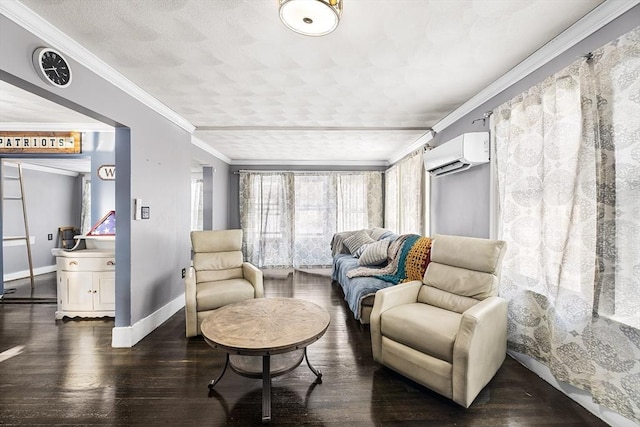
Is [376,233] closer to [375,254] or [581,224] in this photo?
[375,254]

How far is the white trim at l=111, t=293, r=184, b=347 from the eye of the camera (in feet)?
8.38

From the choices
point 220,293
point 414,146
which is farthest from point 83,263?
point 414,146

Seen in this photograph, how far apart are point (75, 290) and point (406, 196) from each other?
477 centimetres

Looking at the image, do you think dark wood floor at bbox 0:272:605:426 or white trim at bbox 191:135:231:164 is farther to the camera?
white trim at bbox 191:135:231:164

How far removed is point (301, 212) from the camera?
19.7 ft

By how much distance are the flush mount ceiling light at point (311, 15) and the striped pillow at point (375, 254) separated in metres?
2.74

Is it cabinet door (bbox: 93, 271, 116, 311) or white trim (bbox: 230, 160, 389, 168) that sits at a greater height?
white trim (bbox: 230, 160, 389, 168)

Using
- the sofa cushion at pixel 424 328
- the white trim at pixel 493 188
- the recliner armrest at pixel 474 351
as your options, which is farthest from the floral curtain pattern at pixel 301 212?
the recliner armrest at pixel 474 351

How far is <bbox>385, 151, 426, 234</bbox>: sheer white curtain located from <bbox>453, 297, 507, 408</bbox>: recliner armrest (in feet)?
7.14

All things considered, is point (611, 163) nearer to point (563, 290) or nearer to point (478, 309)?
point (563, 290)

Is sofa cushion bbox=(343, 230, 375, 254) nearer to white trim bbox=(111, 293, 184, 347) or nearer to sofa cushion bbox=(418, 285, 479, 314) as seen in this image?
sofa cushion bbox=(418, 285, 479, 314)

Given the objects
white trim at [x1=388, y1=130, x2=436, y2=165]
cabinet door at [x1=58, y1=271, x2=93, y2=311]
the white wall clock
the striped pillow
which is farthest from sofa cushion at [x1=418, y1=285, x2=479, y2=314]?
cabinet door at [x1=58, y1=271, x2=93, y2=311]

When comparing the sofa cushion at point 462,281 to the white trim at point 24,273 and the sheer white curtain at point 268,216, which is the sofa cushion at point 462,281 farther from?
the white trim at point 24,273

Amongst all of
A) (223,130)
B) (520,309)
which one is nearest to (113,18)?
(223,130)
